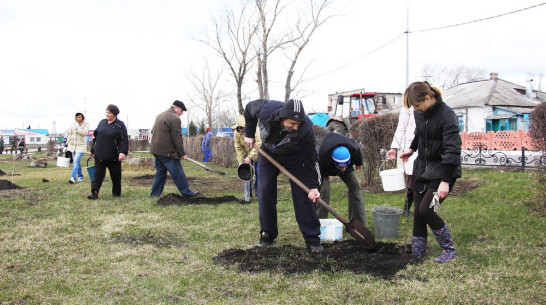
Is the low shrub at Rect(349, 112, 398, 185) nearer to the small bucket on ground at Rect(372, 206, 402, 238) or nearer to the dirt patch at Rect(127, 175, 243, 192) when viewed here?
the dirt patch at Rect(127, 175, 243, 192)

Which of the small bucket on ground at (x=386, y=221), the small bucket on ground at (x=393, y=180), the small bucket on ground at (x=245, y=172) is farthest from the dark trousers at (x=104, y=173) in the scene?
the small bucket on ground at (x=386, y=221)

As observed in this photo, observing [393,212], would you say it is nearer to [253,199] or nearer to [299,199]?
[299,199]

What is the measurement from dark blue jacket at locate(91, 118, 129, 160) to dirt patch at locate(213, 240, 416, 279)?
4705mm

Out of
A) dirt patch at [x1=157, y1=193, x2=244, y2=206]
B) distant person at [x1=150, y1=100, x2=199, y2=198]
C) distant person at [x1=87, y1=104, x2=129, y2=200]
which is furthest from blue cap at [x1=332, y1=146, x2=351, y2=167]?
distant person at [x1=87, y1=104, x2=129, y2=200]

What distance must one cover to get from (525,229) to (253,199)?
4538 mm

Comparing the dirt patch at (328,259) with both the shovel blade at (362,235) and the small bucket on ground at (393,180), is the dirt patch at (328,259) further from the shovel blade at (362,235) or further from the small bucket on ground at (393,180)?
the small bucket on ground at (393,180)

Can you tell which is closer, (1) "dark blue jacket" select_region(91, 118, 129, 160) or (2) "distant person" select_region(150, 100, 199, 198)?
(2) "distant person" select_region(150, 100, 199, 198)

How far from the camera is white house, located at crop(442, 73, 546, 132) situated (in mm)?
26766

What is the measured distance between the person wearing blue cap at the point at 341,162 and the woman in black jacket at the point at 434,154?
99 cm

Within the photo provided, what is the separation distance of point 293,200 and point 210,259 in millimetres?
1081

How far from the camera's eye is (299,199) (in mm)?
4434

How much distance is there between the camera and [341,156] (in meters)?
4.74

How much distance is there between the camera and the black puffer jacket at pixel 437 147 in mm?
3557

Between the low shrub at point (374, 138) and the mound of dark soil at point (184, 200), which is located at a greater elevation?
the low shrub at point (374, 138)
